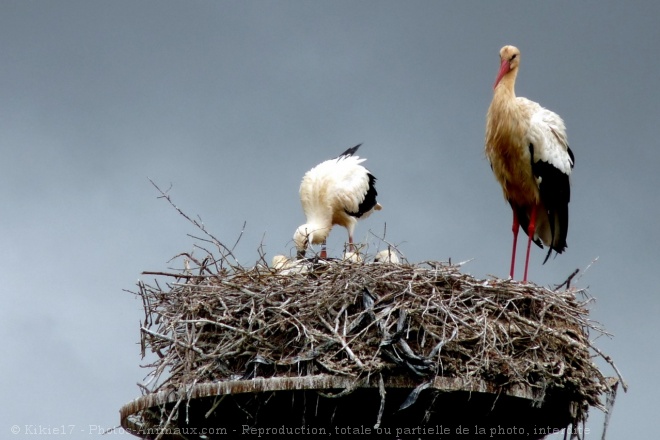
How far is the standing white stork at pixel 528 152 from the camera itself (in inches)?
384

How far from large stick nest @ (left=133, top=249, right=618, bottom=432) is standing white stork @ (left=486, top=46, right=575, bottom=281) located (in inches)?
71.4

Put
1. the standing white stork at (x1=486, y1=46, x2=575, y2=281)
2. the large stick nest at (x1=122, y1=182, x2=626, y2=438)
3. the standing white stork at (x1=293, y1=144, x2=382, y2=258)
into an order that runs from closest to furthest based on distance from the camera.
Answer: the large stick nest at (x1=122, y1=182, x2=626, y2=438), the standing white stork at (x1=486, y1=46, x2=575, y2=281), the standing white stork at (x1=293, y1=144, x2=382, y2=258)

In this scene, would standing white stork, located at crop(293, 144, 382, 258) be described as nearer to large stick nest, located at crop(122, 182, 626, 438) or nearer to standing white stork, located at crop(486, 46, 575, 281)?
standing white stork, located at crop(486, 46, 575, 281)

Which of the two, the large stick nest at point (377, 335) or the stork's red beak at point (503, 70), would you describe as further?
the stork's red beak at point (503, 70)

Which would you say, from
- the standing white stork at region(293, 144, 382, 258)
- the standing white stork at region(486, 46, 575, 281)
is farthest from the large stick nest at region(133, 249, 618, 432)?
the standing white stork at region(293, 144, 382, 258)

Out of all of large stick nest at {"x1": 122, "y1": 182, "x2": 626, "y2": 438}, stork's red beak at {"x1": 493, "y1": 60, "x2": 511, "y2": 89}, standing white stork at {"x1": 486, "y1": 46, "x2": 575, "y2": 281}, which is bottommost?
large stick nest at {"x1": 122, "y1": 182, "x2": 626, "y2": 438}

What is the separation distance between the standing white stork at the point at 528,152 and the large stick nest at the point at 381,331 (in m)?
1.81

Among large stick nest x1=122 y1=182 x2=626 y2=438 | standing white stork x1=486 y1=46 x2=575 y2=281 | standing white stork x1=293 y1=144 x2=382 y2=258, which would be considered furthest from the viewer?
standing white stork x1=293 y1=144 x2=382 y2=258

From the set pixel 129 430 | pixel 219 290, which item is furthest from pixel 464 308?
pixel 129 430

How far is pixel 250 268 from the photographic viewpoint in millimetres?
8383

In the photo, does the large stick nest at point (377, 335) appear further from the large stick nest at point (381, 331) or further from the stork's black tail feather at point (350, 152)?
the stork's black tail feather at point (350, 152)

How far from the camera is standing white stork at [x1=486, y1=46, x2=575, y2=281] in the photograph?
32.0 feet

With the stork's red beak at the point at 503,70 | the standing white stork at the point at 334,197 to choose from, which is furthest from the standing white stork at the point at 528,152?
the standing white stork at the point at 334,197

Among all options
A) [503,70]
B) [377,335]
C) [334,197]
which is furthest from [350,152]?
[377,335]
